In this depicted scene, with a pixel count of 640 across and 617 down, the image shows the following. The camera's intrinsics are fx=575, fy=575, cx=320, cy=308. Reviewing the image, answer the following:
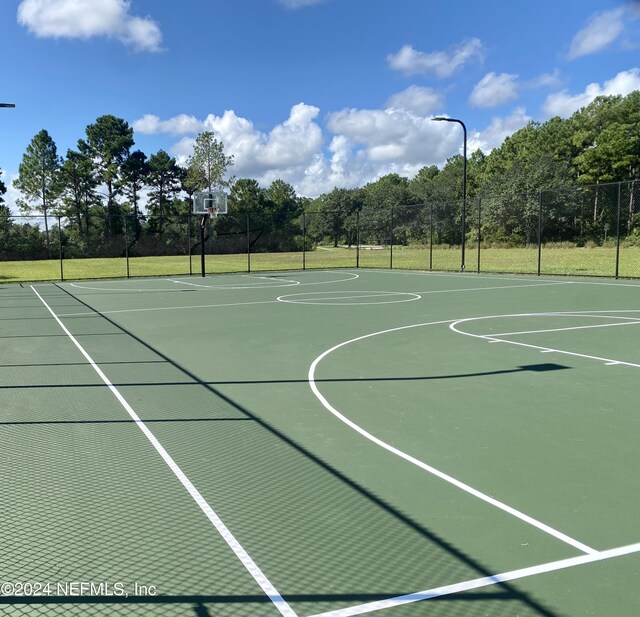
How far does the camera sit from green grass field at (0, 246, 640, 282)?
30.2 m

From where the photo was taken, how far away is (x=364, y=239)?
4794 cm

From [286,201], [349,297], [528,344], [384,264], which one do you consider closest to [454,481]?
[528,344]

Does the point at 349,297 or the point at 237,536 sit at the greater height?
the point at 349,297

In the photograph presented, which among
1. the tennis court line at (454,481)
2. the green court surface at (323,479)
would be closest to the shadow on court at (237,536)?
the green court surface at (323,479)

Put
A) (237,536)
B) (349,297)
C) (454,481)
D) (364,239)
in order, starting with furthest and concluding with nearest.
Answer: (364,239) → (349,297) → (454,481) → (237,536)

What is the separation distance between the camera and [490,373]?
748 cm

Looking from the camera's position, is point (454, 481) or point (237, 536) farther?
point (454, 481)

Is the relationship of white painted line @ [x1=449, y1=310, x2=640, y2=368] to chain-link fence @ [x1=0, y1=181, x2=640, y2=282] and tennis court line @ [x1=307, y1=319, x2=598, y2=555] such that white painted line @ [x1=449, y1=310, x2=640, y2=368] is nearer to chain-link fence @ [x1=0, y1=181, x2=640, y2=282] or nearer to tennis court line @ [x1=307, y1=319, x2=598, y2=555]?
tennis court line @ [x1=307, y1=319, x2=598, y2=555]

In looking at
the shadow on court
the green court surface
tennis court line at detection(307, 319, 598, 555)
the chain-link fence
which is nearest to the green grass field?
the chain-link fence

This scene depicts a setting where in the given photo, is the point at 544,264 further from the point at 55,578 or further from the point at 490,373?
the point at 55,578

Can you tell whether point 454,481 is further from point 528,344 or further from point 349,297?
point 349,297

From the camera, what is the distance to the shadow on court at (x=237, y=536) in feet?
9.04

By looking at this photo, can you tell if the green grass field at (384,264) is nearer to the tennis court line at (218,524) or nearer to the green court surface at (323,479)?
the green court surface at (323,479)

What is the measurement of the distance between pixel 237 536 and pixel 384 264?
3462cm
